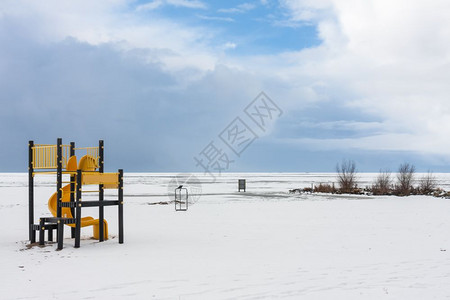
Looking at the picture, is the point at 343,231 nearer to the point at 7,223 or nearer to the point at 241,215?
the point at 241,215

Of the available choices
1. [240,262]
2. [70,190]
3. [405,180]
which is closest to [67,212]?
[70,190]

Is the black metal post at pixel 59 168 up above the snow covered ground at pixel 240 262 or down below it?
above

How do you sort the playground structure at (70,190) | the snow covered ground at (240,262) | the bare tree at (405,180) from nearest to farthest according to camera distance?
the snow covered ground at (240,262)
the playground structure at (70,190)
the bare tree at (405,180)

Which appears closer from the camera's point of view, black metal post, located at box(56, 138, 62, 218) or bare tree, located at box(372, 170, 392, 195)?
black metal post, located at box(56, 138, 62, 218)

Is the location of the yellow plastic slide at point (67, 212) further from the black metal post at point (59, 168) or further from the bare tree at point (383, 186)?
the bare tree at point (383, 186)

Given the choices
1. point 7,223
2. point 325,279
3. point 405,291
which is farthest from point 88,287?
point 7,223

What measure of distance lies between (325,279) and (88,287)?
12.4 ft

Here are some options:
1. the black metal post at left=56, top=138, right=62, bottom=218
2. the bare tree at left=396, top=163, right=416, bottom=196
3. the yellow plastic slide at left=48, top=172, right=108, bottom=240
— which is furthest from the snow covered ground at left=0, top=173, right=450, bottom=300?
the bare tree at left=396, top=163, right=416, bottom=196

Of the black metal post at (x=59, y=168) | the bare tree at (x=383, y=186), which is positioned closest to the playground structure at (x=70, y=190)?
the black metal post at (x=59, y=168)

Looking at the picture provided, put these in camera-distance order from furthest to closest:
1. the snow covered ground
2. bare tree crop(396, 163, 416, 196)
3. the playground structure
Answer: bare tree crop(396, 163, 416, 196) < the playground structure < the snow covered ground

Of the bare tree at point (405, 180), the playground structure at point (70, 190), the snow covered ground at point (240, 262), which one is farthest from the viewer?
the bare tree at point (405, 180)

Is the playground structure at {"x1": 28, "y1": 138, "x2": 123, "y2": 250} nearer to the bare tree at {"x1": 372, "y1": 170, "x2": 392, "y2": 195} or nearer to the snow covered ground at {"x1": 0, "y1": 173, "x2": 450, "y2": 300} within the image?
the snow covered ground at {"x1": 0, "y1": 173, "x2": 450, "y2": 300}

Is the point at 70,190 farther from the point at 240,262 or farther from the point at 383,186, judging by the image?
the point at 383,186

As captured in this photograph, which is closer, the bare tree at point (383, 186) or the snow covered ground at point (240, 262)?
the snow covered ground at point (240, 262)
